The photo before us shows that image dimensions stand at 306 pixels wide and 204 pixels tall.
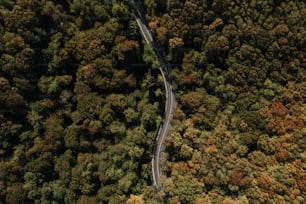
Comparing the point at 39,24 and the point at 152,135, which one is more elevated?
the point at 39,24

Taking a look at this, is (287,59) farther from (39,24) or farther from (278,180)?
(39,24)

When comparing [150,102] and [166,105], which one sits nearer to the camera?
[150,102]

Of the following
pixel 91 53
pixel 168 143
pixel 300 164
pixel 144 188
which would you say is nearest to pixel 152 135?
pixel 168 143

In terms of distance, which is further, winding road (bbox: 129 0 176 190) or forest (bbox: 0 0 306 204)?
winding road (bbox: 129 0 176 190)

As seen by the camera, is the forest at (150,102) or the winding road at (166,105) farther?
the winding road at (166,105)

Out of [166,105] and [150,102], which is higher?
[150,102]

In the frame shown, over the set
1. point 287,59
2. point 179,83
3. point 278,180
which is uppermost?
point 287,59

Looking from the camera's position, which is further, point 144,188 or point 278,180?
point 144,188
